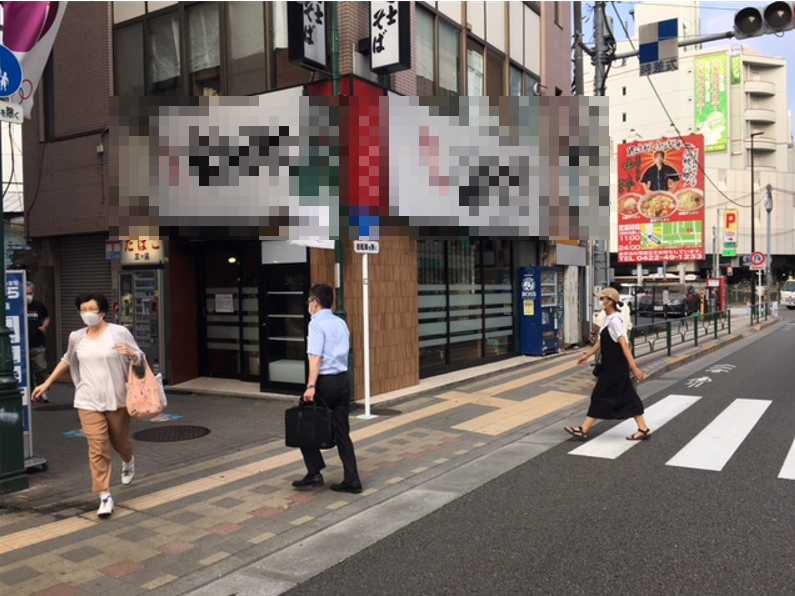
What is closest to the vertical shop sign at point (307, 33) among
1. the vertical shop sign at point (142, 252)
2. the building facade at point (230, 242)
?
the building facade at point (230, 242)

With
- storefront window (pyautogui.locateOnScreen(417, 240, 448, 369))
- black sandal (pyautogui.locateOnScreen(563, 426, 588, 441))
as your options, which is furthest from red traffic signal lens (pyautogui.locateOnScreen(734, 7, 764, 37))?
black sandal (pyautogui.locateOnScreen(563, 426, 588, 441))

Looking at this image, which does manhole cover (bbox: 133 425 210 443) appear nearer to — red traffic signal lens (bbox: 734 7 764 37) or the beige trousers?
the beige trousers

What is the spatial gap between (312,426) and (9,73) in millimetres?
4187

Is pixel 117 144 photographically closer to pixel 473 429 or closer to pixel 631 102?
pixel 473 429

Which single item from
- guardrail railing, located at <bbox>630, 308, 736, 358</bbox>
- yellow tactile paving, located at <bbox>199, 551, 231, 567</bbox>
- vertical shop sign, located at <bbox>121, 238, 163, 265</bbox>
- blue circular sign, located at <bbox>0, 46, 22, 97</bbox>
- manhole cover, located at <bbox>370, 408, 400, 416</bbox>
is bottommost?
manhole cover, located at <bbox>370, 408, 400, 416</bbox>

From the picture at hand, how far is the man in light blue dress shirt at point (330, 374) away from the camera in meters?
5.53

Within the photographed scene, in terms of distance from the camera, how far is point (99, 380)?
17.1 ft

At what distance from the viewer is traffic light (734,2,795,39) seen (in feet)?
29.5

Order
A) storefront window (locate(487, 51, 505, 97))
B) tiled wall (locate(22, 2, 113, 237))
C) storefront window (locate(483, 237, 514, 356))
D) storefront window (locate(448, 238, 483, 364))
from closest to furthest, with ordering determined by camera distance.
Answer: tiled wall (locate(22, 2, 113, 237))
storefront window (locate(448, 238, 483, 364))
storefront window (locate(487, 51, 505, 97))
storefront window (locate(483, 237, 514, 356))

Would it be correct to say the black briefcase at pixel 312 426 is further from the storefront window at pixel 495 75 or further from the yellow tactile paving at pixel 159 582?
the storefront window at pixel 495 75

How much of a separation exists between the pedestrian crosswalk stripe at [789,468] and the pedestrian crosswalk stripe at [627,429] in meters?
1.52

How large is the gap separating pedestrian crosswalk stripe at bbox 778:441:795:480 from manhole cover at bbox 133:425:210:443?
6.54 meters

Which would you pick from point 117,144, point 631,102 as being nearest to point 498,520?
point 117,144

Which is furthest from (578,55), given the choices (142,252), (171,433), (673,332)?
(171,433)
